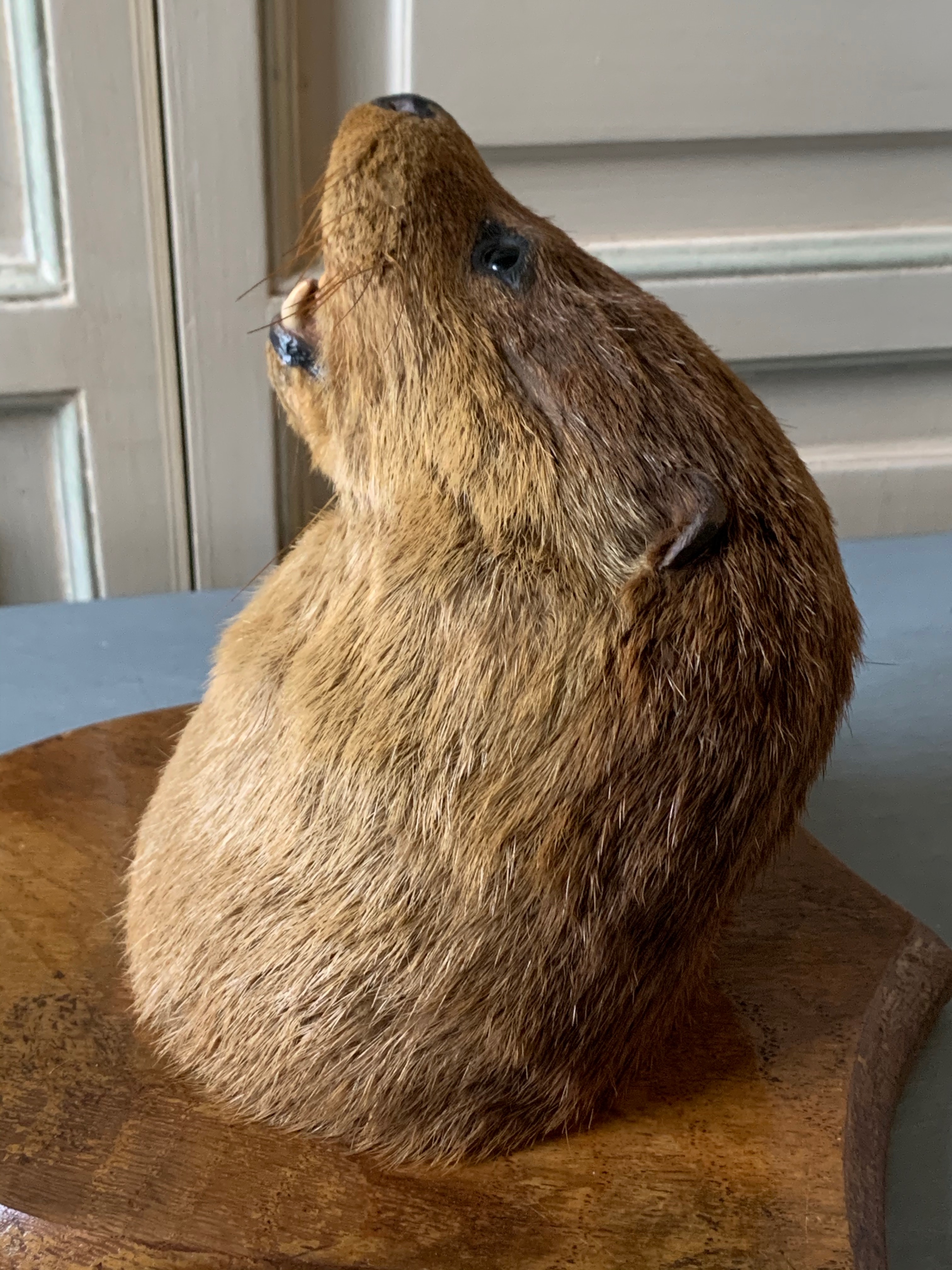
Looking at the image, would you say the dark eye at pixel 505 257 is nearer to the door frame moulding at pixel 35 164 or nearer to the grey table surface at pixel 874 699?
the grey table surface at pixel 874 699

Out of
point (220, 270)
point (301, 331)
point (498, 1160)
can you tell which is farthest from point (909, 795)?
point (220, 270)

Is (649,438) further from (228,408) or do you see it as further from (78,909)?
(228,408)

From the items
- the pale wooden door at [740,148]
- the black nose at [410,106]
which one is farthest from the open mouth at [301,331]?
the pale wooden door at [740,148]

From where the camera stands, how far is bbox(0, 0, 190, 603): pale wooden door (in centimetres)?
124

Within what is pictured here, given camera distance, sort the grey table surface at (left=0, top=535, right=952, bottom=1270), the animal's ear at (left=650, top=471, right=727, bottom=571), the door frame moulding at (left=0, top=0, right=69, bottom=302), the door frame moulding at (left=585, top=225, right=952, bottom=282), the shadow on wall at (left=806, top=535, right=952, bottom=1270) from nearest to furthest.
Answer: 1. the animal's ear at (left=650, top=471, right=727, bottom=571)
2. the shadow on wall at (left=806, top=535, right=952, bottom=1270)
3. the grey table surface at (left=0, top=535, right=952, bottom=1270)
4. the door frame moulding at (left=0, top=0, right=69, bottom=302)
5. the door frame moulding at (left=585, top=225, right=952, bottom=282)

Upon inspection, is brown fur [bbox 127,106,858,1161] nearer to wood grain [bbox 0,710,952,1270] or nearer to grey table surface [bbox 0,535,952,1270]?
wood grain [bbox 0,710,952,1270]

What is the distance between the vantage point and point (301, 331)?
684 mm

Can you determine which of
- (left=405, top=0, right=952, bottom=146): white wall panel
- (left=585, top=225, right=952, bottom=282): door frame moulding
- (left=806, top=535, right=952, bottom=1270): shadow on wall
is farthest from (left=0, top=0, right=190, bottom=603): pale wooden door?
(left=806, top=535, right=952, bottom=1270): shadow on wall

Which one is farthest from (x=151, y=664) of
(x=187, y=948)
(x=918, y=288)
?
(x=918, y=288)

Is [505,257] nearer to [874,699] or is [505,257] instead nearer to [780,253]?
[874,699]

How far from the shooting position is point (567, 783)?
596mm

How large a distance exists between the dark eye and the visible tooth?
3.9 inches

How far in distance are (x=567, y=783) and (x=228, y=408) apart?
0.95 m

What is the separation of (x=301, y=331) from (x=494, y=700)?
9.8 inches
